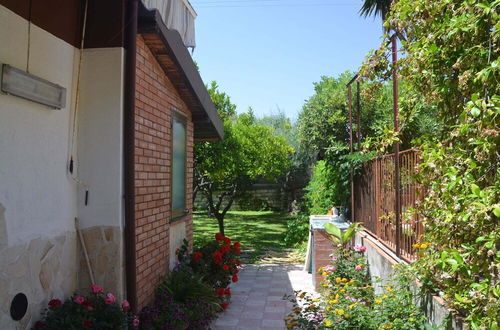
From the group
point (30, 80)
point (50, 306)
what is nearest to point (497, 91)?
point (30, 80)

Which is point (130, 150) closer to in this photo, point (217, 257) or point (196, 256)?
point (196, 256)

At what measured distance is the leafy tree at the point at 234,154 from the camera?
12680 mm

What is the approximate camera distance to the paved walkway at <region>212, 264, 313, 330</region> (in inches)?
233

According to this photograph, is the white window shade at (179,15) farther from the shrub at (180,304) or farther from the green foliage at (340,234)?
the green foliage at (340,234)

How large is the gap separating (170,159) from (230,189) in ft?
39.0

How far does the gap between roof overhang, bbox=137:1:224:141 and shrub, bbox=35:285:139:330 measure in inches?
99.8

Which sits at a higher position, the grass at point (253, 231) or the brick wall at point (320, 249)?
the brick wall at point (320, 249)

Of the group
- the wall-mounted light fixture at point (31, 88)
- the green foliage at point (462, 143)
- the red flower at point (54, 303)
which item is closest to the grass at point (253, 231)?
the red flower at point (54, 303)

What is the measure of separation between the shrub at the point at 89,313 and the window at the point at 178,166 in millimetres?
2134

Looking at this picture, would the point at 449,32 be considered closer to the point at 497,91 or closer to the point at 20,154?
the point at 497,91

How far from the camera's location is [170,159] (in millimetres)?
5629

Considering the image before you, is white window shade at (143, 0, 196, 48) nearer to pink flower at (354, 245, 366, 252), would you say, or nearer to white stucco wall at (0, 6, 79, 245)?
white stucco wall at (0, 6, 79, 245)

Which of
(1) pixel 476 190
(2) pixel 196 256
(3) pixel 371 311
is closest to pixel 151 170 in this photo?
(2) pixel 196 256

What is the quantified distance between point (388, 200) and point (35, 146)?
4.30 meters
